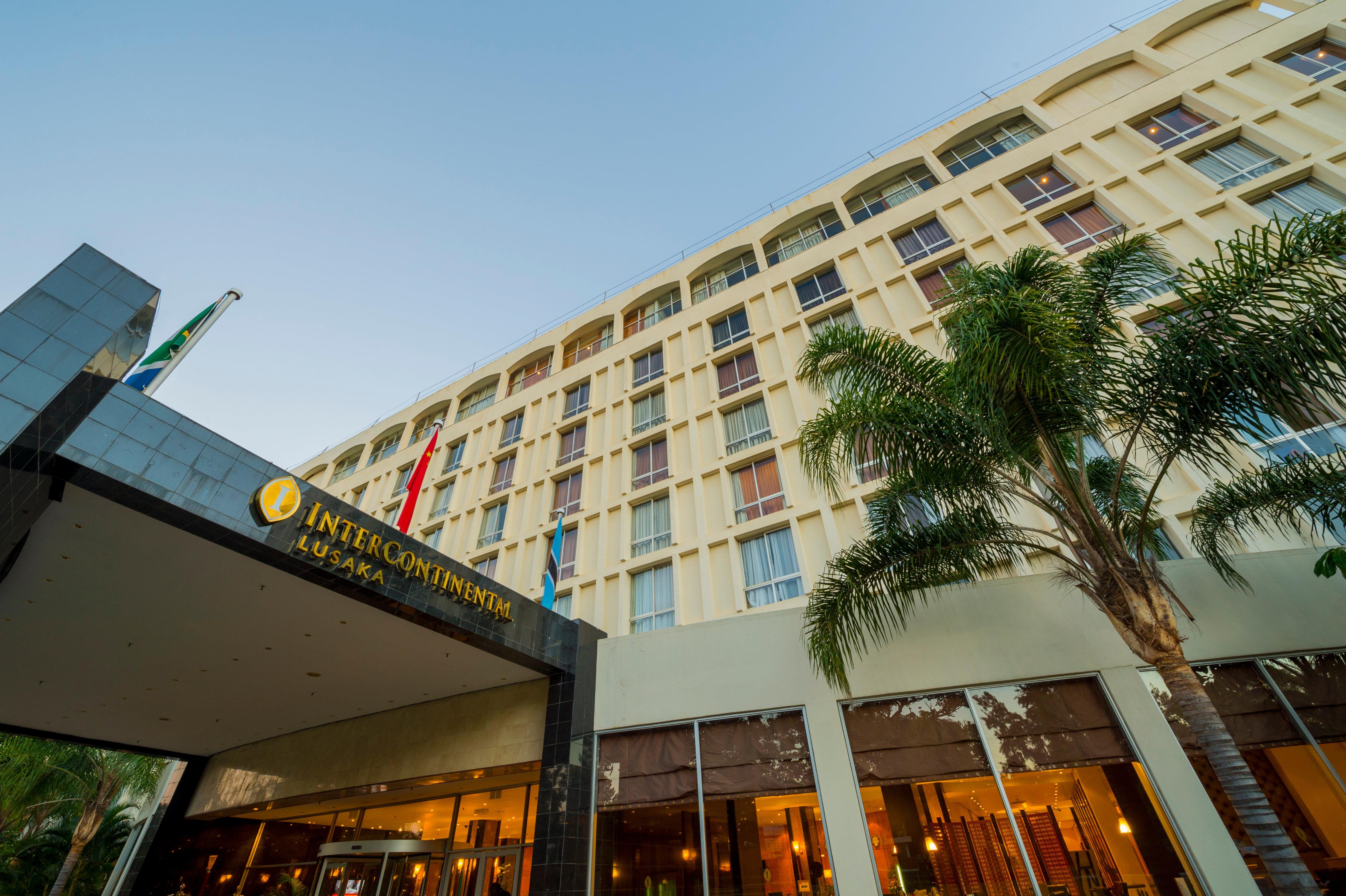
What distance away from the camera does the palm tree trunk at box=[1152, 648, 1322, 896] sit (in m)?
5.64

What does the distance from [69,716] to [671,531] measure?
596 inches

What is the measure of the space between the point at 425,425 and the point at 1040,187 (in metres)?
26.3

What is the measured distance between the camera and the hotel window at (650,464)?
57.0ft

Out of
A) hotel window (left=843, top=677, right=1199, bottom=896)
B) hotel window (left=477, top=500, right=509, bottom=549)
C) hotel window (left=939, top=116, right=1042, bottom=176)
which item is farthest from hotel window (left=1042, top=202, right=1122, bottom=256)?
hotel window (left=477, top=500, right=509, bottom=549)

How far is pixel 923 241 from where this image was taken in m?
17.8

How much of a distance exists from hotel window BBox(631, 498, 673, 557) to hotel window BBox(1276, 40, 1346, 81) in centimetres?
2026

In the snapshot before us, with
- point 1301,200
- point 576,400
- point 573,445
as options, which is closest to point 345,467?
point 576,400

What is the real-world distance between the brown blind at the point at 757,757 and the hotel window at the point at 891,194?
54.0 ft

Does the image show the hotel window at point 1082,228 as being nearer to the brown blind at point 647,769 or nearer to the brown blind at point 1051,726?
the brown blind at point 1051,726

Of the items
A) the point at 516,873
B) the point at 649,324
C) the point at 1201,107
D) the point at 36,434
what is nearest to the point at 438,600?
→ the point at 36,434

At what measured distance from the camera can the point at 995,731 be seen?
31.3 feet

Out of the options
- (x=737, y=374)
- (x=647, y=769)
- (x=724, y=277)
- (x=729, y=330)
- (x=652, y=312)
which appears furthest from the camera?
(x=652, y=312)

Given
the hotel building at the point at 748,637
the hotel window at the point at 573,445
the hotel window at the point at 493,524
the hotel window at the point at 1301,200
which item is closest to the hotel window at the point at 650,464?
the hotel building at the point at 748,637

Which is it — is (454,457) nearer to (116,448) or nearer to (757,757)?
(116,448)
